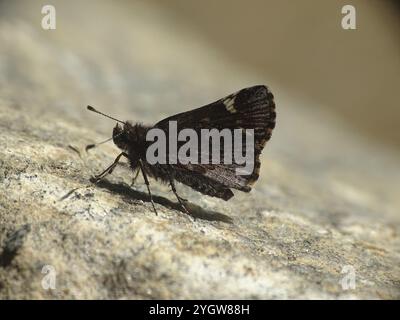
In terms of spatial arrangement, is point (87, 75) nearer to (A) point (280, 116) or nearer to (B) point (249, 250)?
(A) point (280, 116)

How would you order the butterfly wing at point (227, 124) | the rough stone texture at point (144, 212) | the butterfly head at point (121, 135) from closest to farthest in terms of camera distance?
1. the rough stone texture at point (144, 212)
2. the butterfly wing at point (227, 124)
3. the butterfly head at point (121, 135)

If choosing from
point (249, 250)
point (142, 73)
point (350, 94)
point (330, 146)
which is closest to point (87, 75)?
point (142, 73)

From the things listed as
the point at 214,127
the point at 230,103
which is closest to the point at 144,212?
the point at 214,127

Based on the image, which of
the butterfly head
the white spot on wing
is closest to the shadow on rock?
the butterfly head

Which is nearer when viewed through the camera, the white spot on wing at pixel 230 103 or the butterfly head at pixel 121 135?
the white spot on wing at pixel 230 103

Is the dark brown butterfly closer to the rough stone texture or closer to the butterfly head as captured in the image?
the butterfly head

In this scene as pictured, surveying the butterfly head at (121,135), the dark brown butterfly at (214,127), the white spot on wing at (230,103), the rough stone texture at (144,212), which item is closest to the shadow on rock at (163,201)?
the rough stone texture at (144,212)

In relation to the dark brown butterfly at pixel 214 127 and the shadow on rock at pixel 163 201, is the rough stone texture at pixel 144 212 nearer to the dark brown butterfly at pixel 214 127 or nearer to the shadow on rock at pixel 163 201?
the shadow on rock at pixel 163 201
